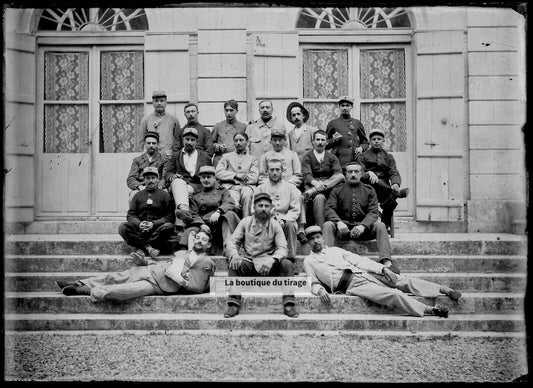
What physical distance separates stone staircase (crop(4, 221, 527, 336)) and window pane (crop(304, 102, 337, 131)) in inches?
106

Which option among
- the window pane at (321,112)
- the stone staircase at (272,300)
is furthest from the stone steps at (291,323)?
the window pane at (321,112)

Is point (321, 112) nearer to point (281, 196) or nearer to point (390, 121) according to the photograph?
point (390, 121)

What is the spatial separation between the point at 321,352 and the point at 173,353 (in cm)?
139

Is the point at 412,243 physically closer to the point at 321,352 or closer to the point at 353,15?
the point at 321,352

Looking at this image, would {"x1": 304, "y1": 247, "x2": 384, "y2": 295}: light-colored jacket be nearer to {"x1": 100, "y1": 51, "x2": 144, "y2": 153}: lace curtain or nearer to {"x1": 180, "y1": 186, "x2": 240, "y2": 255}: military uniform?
{"x1": 180, "y1": 186, "x2": 240, "y2": 255}: military uniform

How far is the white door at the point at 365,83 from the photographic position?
30.9ft

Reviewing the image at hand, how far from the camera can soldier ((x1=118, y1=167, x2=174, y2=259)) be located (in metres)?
7.02

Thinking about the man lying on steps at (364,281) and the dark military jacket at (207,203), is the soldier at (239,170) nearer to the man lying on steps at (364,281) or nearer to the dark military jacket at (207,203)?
the dark military jacket at (207,203)

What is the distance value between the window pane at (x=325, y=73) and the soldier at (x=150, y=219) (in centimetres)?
335

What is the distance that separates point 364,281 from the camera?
20.5 feet

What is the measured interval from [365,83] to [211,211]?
12.6 feet

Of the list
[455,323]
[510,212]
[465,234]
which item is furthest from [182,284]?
[510,212]

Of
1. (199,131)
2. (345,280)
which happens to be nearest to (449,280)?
(345,280)

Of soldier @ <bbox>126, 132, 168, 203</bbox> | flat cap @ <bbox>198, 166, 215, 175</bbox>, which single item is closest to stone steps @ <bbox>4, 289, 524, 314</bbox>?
flat cap @ <bbox>198, 166, 215, 175</bbox>
